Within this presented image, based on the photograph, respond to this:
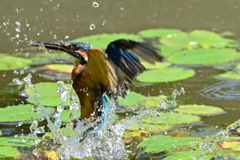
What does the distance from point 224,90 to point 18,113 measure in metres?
1.64

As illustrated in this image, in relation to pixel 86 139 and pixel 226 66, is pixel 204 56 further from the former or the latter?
pixel 86 139

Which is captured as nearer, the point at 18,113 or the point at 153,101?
the point at 18,113

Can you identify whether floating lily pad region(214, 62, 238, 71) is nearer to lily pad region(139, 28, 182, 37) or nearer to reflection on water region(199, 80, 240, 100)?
reflection on water region(199, 80, 240, 100)

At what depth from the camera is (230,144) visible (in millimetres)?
2875

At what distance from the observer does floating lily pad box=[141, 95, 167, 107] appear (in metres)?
3.64

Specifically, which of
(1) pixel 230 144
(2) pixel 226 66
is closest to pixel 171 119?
(1) pixel 230 144

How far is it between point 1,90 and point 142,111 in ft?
4.12

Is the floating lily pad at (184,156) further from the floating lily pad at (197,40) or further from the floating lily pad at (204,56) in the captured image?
the floating lily pad at (197,40)

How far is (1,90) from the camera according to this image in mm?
4039

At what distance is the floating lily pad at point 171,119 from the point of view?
3.32m

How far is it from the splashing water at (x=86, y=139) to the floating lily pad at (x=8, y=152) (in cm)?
15

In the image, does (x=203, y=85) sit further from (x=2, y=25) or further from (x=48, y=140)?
(x=2, y=25)

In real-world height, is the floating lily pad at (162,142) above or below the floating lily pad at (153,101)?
below

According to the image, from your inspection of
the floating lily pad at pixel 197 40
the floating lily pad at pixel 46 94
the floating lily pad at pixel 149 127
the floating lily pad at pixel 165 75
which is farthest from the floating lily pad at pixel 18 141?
the floating lily pad at pixel 197 40
